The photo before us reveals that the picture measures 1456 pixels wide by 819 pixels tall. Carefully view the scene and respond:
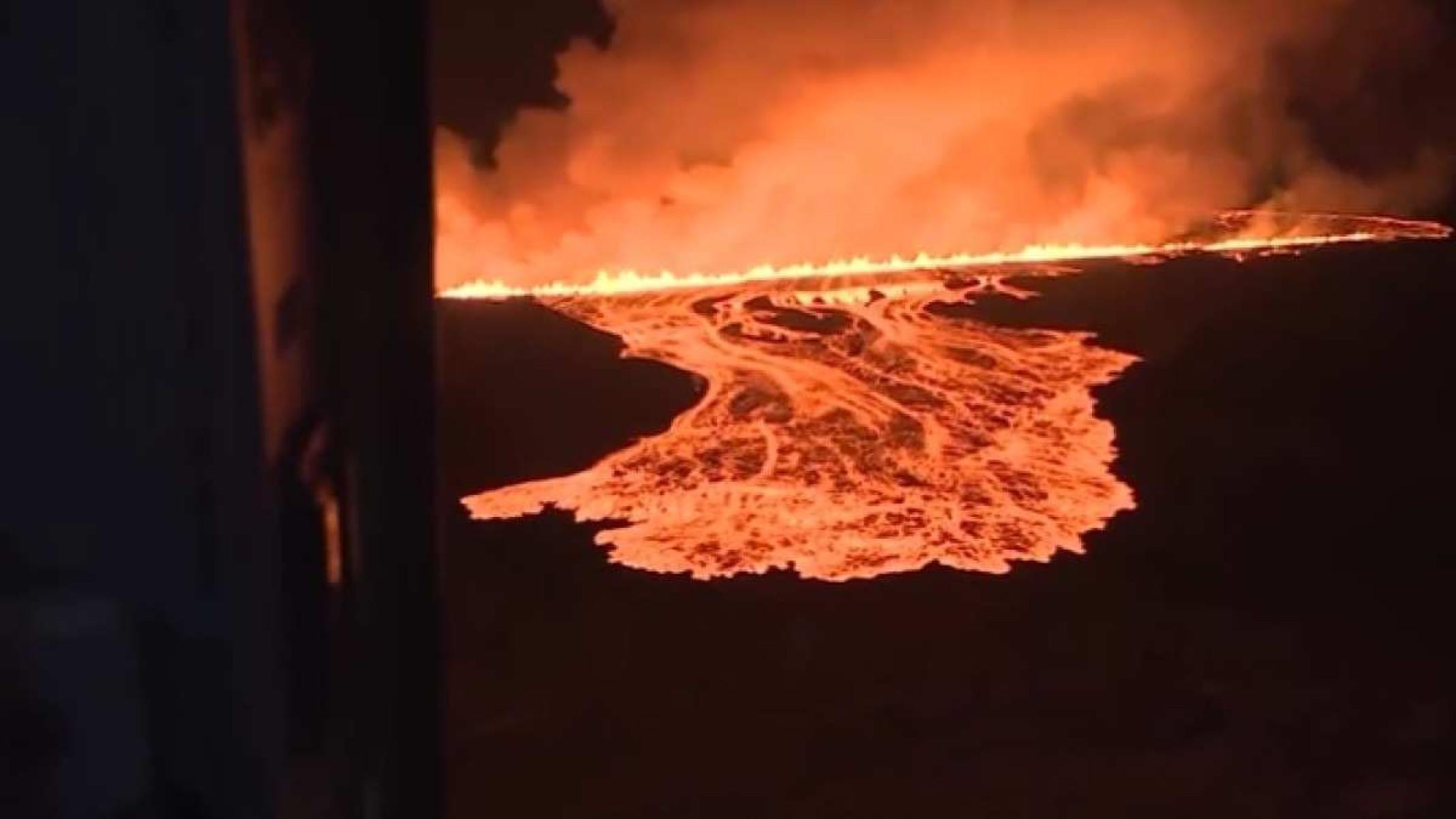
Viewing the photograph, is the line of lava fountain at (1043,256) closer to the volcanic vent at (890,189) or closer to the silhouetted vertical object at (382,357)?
the volcanic vent at (890,189)

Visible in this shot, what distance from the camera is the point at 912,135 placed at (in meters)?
2.46

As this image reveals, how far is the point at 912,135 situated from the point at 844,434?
753 mm

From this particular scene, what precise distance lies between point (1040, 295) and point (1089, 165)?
0.31 metres

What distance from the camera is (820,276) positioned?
2455 millimetres

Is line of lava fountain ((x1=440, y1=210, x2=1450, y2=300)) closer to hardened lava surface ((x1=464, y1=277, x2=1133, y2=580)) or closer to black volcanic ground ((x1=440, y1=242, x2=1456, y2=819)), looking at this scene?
hardened lava surface ((x1=464, y1=277, x2=1133, y2=580))

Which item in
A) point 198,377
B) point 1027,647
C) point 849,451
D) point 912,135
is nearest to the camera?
point 198,377

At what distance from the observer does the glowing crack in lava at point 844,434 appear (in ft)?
5.26

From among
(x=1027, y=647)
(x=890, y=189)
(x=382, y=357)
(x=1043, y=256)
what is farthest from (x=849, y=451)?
(x=382, y=357)

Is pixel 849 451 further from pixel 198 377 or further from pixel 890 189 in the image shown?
pixel 198 377

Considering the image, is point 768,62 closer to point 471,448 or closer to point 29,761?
point 471,448

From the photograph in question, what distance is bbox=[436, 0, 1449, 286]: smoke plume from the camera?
91.9 inches

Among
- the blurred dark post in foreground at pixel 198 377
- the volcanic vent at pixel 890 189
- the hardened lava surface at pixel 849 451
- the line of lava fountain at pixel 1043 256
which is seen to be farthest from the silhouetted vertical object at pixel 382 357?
the line of lava fountain at pixel 1043 256

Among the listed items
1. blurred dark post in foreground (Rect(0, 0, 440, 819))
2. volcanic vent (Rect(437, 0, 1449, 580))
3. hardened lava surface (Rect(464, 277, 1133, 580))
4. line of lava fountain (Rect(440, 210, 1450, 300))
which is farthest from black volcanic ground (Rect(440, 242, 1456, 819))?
blurred dark post in foreground (Rect(0, 0, 440, 819))

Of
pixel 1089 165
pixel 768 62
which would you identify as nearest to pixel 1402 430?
pixel 1089 165
